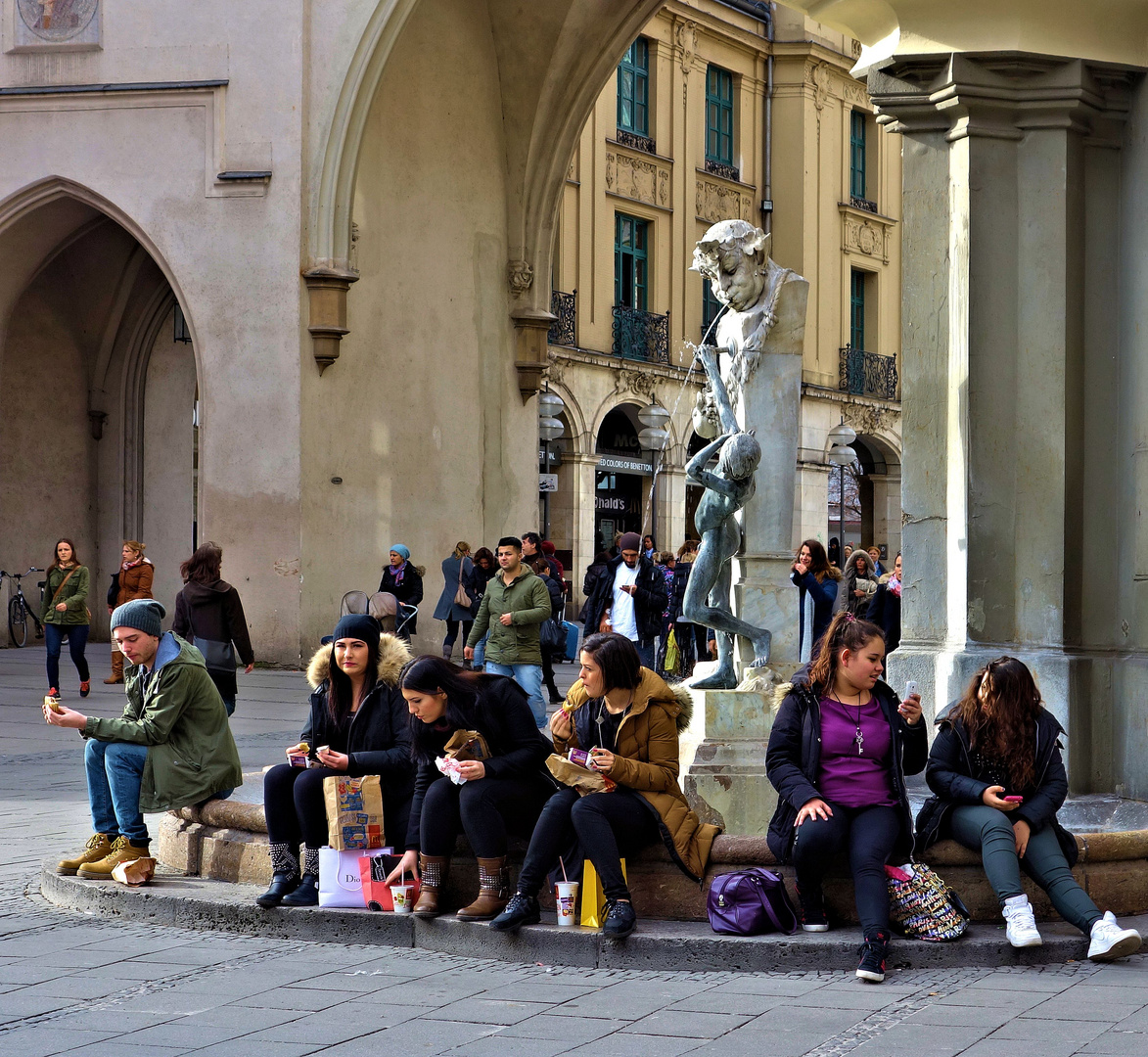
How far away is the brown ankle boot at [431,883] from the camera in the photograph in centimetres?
671

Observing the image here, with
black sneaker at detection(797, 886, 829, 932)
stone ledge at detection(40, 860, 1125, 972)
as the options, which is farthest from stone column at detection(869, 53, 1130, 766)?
black sneaker at detection(797, 886, 829, 932)

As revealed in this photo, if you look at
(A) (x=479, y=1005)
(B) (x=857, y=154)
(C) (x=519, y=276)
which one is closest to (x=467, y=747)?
(A) (x=479, y=1005)

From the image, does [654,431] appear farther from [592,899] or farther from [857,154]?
[592,899]

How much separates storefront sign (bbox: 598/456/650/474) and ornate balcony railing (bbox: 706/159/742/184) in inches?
246

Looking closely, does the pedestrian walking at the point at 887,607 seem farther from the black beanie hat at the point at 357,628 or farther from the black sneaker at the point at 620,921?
the black sneaker at the point at 620,921

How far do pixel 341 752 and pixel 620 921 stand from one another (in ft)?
5.12

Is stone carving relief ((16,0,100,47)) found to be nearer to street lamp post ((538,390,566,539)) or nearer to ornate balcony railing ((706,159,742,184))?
street lamp post ((538,390,566,539))

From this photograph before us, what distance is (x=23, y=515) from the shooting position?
79.5ft

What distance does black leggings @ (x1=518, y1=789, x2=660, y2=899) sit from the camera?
651cm

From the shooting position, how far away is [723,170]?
37844mm

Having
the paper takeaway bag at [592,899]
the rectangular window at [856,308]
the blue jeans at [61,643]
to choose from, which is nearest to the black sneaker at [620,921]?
the paper takeaway bag at [592,899]

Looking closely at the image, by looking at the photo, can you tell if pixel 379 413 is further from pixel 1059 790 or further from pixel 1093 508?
pixel 1059 790

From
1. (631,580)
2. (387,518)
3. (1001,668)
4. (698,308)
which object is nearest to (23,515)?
(387,518)

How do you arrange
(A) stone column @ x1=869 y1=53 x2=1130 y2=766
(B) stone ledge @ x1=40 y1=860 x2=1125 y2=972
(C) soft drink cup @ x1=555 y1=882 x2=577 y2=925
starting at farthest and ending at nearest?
1. (A) stone column @ x1=869 y1=53 x2=1130 y2=766
2. (C) soft drink cup @ x1=555 y1=882 x2=577 y2=925
3. (B) stone ledge @ x1=40 y1=860 x2=1125 y2=972
